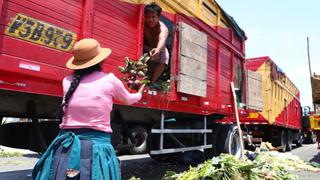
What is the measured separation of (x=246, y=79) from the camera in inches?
399

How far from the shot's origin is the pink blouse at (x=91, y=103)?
2.49m

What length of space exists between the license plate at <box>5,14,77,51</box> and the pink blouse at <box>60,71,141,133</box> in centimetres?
142

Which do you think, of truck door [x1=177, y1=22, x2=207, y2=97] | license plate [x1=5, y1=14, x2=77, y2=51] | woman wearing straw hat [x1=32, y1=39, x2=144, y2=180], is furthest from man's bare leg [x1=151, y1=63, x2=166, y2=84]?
woman wearing straw hat [x1=32, y1=39, x2=144, y2=180]

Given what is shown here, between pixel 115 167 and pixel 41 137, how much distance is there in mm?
2071

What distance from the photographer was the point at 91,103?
8.20ft

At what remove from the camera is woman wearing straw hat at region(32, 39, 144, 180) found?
2379 millimetres

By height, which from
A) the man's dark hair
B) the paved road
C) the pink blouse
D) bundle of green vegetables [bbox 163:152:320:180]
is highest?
the man's dark hair

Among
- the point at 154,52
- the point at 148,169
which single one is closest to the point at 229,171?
the point at 154,52

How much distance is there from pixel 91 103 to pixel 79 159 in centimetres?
39

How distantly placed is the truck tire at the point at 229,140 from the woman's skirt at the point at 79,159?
5.97 meters

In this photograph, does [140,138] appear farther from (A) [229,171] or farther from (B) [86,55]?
(B) [86,55]

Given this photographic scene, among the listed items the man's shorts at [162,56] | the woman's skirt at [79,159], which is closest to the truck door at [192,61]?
the man's shorts at [162,56]

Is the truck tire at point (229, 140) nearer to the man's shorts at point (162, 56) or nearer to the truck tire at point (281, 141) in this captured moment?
the man's shorts at point (162, 56)

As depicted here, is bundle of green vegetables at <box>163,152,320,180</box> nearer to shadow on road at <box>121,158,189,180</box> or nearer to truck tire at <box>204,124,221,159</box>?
shadow on road at <box>121,158,189,180</box>
